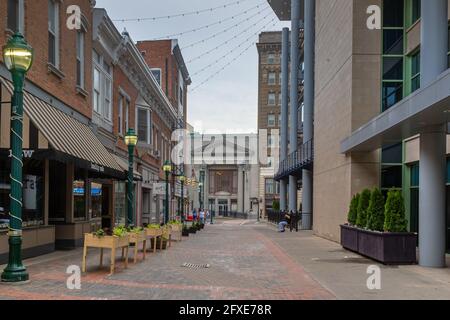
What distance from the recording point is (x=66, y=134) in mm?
14703

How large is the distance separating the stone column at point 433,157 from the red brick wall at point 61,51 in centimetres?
1000

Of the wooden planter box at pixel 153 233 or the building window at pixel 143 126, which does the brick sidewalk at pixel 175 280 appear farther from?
the building window at pixel 143 126

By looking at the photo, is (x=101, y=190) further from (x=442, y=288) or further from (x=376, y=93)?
(x=442, y=288)

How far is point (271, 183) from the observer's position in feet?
265

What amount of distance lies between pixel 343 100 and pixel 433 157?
881cm

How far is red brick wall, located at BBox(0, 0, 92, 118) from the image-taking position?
545 inches

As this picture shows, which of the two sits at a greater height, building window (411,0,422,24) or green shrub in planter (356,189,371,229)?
building window (411,0,422,24)

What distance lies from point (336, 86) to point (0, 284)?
57.6 feet

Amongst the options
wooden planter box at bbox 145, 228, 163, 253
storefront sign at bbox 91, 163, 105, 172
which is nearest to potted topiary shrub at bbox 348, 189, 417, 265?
wooden planter box at bbox 145, 228, 163, 253

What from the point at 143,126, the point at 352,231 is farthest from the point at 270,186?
the point at 352,231

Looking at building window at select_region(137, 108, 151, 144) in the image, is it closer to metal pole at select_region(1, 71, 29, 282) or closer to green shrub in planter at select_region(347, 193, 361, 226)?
green shrub in planter at select_region(347, 193, 361, 226)

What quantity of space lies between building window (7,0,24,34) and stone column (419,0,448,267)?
10.0 meters

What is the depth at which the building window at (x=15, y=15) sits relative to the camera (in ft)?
42.3

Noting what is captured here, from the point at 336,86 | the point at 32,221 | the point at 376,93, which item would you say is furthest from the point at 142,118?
the point at 32,221
